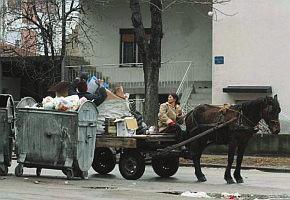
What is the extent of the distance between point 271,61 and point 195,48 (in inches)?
215

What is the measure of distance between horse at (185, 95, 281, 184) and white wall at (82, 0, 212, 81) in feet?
50.3

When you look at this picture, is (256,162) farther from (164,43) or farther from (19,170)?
(164,43)

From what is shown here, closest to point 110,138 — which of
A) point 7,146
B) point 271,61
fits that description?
point 7,146

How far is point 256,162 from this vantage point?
859 inches

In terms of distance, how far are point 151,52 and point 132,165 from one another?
8210 mm

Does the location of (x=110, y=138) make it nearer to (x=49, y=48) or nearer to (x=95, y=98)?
(x=95, y=98)

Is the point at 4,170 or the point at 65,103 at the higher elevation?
the point at 65,103

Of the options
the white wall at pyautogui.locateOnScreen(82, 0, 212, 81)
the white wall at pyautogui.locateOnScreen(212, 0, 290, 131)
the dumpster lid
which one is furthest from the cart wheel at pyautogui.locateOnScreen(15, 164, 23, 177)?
the white wall at pyautogui.locateOnScreen(82, 0, 212, 81)

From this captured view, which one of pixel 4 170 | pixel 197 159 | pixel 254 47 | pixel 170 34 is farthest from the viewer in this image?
pixel 170 34

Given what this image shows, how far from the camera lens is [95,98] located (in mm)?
15172

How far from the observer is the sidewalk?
20359mm

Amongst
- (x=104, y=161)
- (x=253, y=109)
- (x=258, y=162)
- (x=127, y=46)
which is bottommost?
(x=258, y=162)

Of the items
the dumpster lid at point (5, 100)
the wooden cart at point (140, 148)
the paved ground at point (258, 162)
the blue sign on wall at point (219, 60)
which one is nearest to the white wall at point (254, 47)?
the blue sign on wall at point (219, 60)

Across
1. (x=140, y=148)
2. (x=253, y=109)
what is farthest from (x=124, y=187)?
(x=253, y=109)
